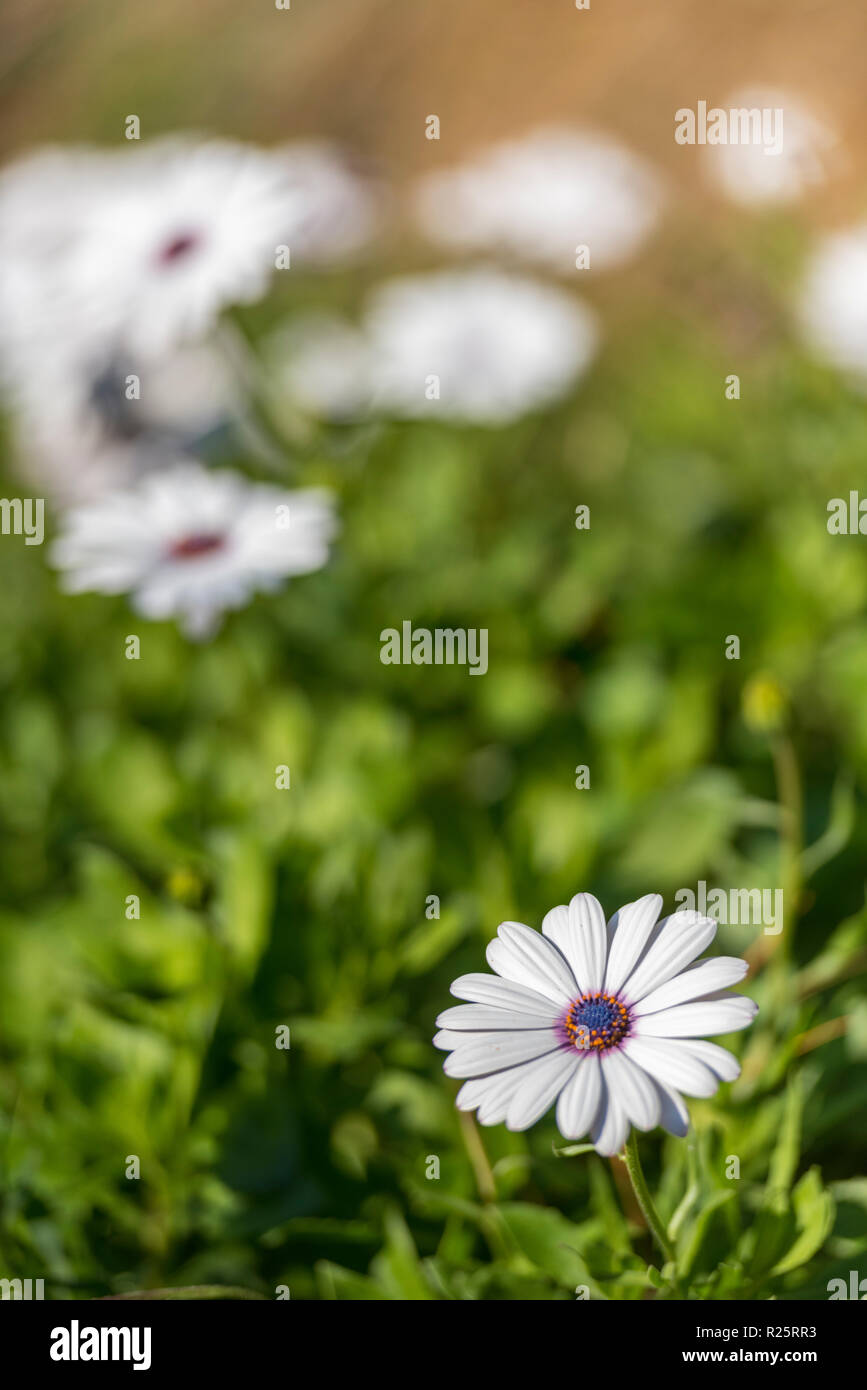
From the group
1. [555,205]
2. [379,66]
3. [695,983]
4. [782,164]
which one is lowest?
[695,983]

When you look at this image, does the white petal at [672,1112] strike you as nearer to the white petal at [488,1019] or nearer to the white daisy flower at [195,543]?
the white petal at [488,1019]

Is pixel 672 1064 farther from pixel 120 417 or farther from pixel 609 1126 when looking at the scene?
pixel 120 417

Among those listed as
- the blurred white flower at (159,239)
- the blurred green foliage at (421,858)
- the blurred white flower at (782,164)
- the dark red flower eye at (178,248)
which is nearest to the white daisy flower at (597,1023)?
the blurred green foliage at (421,858)

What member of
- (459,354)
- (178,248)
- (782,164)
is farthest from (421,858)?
(782,164)

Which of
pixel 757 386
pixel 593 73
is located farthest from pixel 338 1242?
pixel 593 73

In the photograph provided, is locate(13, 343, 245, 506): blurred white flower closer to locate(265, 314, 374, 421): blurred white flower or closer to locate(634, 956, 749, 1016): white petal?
locate(265, 314, 374, 421): blurred white flower

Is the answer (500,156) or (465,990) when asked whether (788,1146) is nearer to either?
(465,990)

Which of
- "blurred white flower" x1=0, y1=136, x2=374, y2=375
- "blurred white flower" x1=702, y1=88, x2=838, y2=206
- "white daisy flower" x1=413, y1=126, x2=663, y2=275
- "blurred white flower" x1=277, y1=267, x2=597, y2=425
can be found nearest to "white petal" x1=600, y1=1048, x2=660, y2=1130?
"blurred white flower" x1=0, y1=136, x2=374, y2=375
